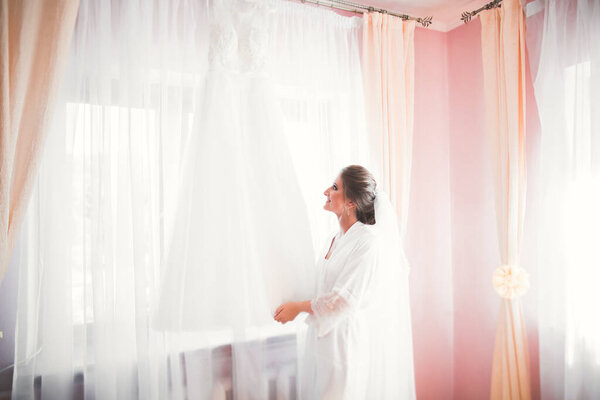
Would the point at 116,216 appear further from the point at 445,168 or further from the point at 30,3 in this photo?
the point at 445,168

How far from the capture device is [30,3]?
1371mm

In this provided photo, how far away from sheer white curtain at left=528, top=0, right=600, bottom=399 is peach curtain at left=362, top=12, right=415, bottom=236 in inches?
25.5

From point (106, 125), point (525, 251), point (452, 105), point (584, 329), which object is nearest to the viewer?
point (106, 125)

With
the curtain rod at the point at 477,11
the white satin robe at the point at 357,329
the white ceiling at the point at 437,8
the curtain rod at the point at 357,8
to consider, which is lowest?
the white satin robe at the point at 357,329

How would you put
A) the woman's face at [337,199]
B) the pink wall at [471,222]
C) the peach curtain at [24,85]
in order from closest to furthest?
the peach curtain at [24,85], the woman's face at [337,199], the pink wall at [471,222]

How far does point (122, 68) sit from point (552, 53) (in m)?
1.95

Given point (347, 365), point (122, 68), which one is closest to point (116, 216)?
point (122, 68)

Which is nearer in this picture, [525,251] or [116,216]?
[116,216]

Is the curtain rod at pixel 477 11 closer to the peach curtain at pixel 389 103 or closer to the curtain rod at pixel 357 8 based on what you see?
the curtain rod at pixel 357 8

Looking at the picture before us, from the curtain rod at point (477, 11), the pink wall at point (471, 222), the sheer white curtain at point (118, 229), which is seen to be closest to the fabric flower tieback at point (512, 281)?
the pink wall at point (471, 222)

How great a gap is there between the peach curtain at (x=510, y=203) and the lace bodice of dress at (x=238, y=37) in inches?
49.8

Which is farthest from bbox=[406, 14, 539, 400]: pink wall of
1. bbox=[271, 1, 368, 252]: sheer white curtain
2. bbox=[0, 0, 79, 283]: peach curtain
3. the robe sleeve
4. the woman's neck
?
bbox=[0, 0, 79, 283]: peach curtain

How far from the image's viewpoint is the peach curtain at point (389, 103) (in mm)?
2182

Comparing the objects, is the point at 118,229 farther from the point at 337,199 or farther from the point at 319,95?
the point at 319,95
